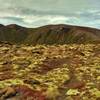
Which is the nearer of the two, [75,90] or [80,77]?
[75,90]

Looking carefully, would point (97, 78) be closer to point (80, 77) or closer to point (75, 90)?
point (80, 77)

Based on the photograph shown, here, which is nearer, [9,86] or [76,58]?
[9,86]

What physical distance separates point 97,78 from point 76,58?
19.1 metres

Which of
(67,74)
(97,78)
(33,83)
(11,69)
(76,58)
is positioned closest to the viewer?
(33,83)

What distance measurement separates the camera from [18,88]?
3409cm

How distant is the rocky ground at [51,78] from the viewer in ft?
108

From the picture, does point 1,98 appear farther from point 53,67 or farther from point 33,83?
point 53,67

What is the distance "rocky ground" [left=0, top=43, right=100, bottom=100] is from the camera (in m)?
33.0

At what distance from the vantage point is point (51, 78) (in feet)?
136

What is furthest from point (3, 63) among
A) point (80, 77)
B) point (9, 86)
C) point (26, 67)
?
point (9, 86)

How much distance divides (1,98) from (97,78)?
1426cm

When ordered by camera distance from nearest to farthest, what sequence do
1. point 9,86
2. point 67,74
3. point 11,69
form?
point 9,86 → point 67,74 → point 11,69

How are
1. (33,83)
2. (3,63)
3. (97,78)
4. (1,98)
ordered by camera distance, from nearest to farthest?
(1,98), (33,83), (97,78), (3,63)

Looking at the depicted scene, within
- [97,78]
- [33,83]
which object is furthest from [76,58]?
[33,83]
